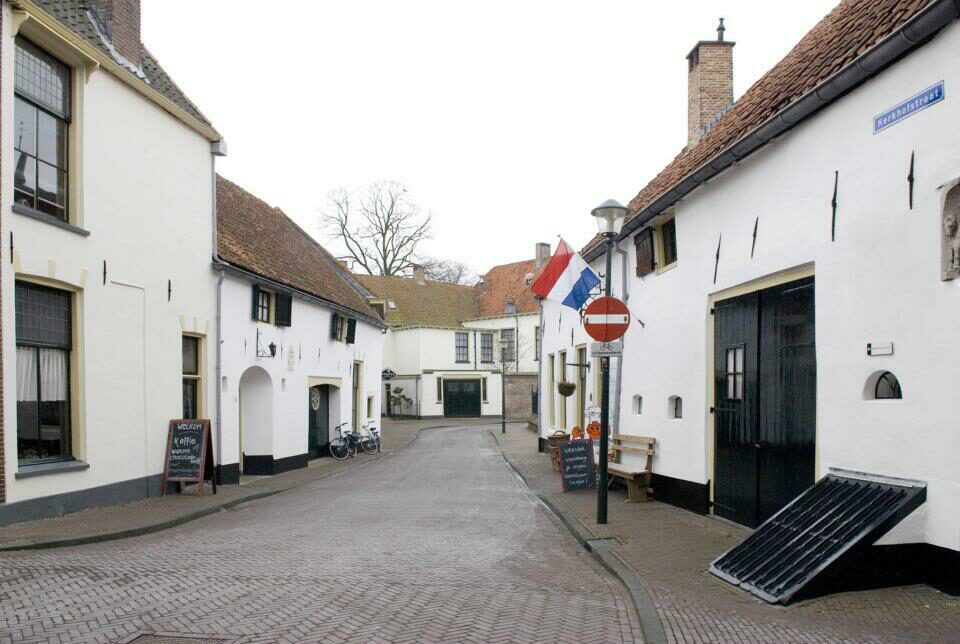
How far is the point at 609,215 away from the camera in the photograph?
9406mm

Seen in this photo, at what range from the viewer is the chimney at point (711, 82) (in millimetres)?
14492

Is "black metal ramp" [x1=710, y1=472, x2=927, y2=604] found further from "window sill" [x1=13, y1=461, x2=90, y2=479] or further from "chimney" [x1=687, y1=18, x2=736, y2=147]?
"chimney" [x1=687, y1=18, x2=736, y2=147]

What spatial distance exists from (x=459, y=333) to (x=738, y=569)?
44330 mm

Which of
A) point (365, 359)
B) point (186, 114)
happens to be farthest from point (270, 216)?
point (186, 114)

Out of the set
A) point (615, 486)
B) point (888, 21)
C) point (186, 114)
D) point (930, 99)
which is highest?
point (186, 114)

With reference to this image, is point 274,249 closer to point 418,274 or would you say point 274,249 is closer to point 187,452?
point 187,452

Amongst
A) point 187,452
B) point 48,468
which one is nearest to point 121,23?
point 187,452

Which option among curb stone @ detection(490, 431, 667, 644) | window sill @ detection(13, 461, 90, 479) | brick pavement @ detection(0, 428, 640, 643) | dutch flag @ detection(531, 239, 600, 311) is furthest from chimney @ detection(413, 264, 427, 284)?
window sill @ detection(13, 461, 90, 479)

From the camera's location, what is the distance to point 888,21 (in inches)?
260

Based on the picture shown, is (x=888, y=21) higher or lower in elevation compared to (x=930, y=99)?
higher

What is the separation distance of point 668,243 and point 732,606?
22.6ft

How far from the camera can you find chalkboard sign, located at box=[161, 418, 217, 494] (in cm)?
1271

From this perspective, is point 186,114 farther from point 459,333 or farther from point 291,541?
point 459,333

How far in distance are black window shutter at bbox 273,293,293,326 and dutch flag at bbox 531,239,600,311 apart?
23.1 ft
